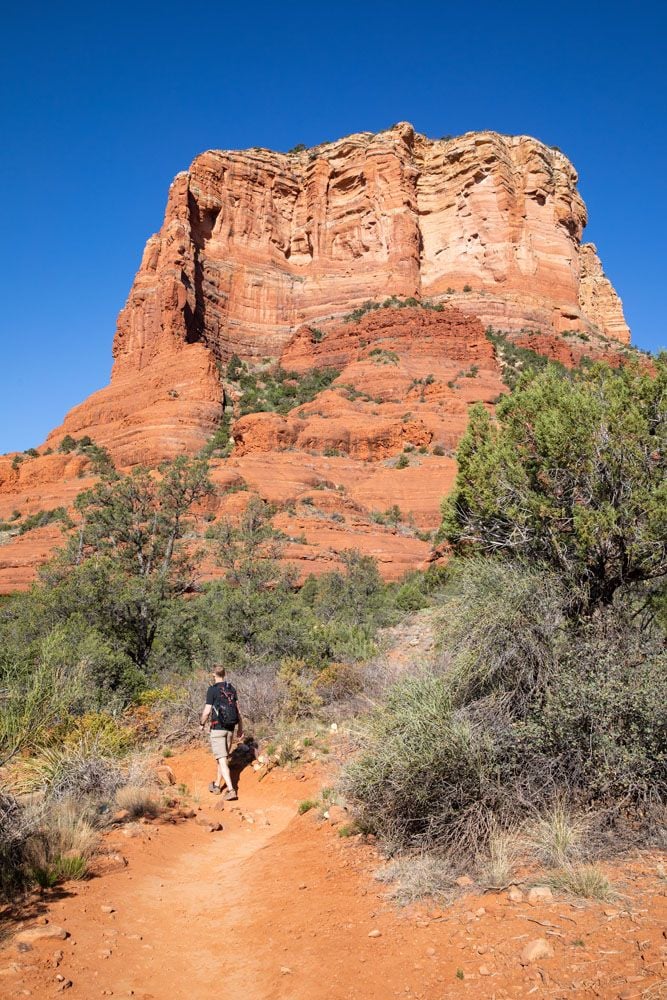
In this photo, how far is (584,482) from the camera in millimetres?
6324

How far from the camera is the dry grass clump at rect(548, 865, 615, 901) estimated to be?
313 cm

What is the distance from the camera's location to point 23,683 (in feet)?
21.9

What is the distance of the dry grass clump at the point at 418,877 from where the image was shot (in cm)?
353

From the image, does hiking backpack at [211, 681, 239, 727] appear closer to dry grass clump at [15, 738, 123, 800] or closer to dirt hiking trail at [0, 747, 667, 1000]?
dry grass clump at [15, 738, 123, 800]

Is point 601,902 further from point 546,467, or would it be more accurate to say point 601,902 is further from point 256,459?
point 256,459

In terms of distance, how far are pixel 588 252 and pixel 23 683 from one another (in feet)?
302

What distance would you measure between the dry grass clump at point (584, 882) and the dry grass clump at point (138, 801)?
374cm

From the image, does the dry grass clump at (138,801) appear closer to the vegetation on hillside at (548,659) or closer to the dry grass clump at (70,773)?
the dry grass clump at (70,773)

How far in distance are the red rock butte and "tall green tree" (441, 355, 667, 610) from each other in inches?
764

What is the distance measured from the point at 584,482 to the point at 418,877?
4.29 m

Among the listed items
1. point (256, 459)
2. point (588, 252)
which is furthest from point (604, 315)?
point (256, 459)

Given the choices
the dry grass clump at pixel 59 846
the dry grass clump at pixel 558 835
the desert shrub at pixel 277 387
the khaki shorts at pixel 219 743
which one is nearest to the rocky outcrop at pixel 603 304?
the desert shrub at pixel 277 387

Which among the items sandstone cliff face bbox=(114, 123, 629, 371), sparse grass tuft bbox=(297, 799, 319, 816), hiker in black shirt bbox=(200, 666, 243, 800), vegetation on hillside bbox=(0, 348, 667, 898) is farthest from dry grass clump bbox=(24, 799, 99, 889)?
sandstone cliff face bbox=(114, 123, 629, 371)

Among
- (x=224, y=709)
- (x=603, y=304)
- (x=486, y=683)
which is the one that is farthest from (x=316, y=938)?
(x=603, y=304)
